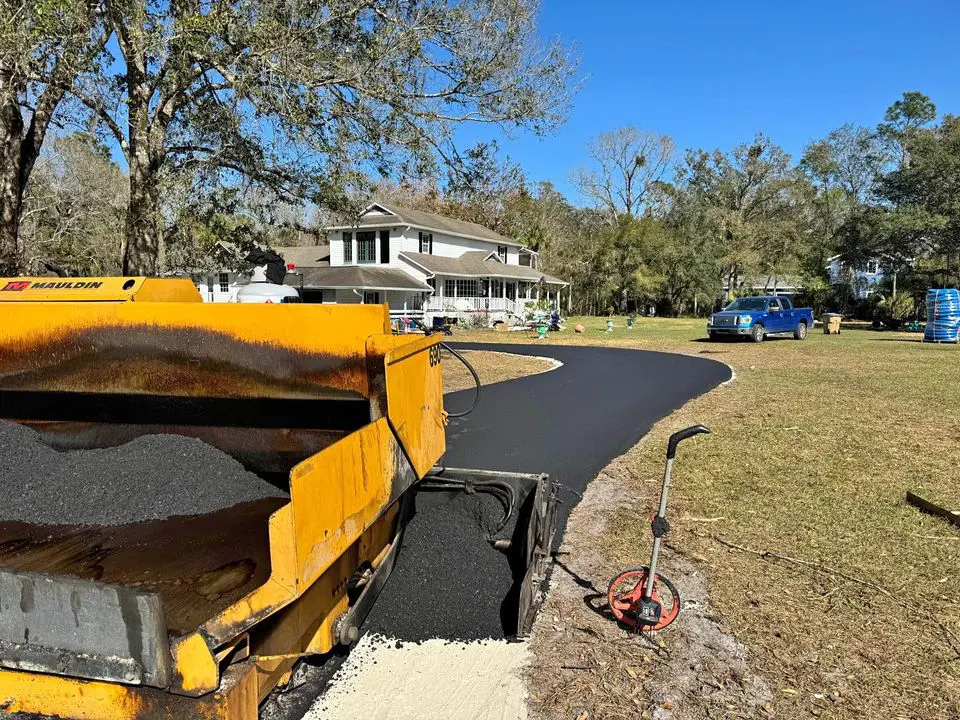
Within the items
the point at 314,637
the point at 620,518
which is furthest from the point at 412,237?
the point at 314,637

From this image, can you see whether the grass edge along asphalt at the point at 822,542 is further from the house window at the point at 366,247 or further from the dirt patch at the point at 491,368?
the house window at the point at 366,247

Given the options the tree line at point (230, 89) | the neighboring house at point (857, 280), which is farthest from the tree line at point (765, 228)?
the tree line at point (230, 89)

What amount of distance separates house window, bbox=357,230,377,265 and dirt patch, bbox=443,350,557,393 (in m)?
17.1

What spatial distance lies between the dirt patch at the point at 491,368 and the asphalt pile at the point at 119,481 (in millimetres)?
7563

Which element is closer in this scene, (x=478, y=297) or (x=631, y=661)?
(x=631, y=661)

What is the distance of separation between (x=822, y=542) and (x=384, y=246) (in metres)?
32.1

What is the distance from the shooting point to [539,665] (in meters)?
3.21

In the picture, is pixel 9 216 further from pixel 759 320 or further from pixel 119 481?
pixel 759 320

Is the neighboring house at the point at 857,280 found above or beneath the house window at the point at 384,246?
beneath

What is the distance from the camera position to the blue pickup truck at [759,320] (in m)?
24.2

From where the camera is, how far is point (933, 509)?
16.8 feet

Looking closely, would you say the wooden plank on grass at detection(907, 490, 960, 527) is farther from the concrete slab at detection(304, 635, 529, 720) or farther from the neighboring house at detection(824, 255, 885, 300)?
the neighboring house at detection(824, 255, 885, 300)

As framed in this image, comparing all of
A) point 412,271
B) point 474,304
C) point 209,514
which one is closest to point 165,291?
point 209,514

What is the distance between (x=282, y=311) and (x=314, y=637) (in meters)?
1.81
